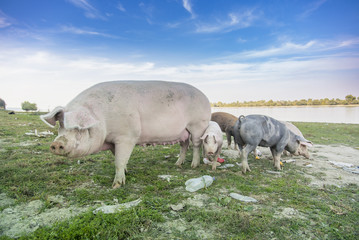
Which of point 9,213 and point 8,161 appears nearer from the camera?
point 9,213

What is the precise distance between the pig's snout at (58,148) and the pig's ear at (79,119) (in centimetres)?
36

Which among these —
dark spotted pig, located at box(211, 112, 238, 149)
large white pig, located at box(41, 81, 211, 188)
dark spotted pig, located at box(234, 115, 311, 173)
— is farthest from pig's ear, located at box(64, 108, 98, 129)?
dark spotted pig, located at box(211, 112, 238, 149)

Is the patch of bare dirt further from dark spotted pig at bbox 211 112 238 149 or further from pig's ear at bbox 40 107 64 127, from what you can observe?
pig's ear at bbox 40 107 64 127

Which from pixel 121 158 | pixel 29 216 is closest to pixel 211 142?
pixel 121 158

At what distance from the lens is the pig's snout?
11.5 ft

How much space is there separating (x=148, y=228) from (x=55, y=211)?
1.49 meters

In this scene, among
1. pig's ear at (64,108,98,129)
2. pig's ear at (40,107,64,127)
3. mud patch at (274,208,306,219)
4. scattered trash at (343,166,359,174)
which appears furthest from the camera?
scattered trash at (343,166,359,174)

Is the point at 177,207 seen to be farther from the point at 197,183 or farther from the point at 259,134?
the point at 259,134

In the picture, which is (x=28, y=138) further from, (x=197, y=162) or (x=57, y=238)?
(x=57, y=238)

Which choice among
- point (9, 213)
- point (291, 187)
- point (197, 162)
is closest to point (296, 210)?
point (291, 187)

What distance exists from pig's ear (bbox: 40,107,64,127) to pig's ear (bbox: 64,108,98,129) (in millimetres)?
287

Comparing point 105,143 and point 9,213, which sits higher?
point 105,143

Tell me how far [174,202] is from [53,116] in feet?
8.58

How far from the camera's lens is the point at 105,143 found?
4453 millimetres
